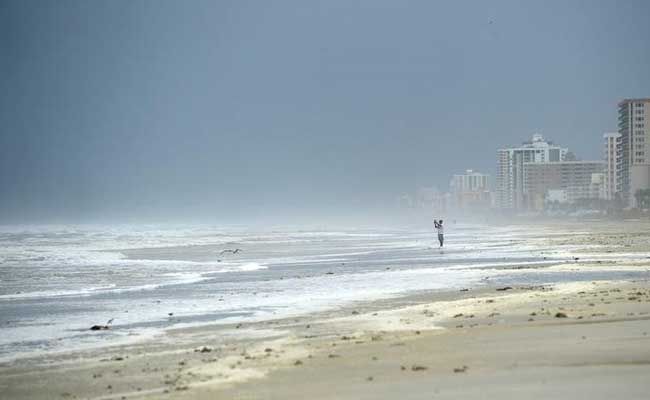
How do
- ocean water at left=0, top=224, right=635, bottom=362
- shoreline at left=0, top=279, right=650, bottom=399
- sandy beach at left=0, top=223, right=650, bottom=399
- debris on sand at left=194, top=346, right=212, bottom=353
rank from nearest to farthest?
1. sandy beach at left=0, top=223, right=650, bottom=399
2. shoreline at left=0, top=279, right=650, bottom=399
3. debris on sand at left=194, top=346, right=212, bottom=353
4. ocean water at left=0, top=224, right=635, bottom=362

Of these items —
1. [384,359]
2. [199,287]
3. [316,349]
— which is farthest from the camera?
[199,287]

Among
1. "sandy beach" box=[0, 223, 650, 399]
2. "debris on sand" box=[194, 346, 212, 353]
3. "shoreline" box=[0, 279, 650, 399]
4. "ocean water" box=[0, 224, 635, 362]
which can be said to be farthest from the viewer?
"ocean water" box=[0, 224, 635, 362]

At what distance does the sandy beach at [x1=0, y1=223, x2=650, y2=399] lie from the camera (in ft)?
33.7

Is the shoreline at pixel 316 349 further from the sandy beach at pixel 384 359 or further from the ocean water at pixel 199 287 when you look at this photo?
the ocean water at pixel 199 287

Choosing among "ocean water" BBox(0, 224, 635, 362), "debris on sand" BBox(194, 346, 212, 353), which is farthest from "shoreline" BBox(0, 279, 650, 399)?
"ocean water" BBox(0, 224, 635, 362)

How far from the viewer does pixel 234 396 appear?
10461 mm

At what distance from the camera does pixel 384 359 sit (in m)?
12.6

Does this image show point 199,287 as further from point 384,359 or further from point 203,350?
point 384,359

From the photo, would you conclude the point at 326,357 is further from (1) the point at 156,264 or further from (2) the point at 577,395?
(1) the point at 156,264

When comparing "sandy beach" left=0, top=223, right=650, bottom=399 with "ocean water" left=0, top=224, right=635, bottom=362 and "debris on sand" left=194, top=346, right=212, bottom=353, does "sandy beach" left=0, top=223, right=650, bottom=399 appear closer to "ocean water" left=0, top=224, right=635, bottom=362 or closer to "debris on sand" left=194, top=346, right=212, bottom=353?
"debris on sand" left=194, top=346, right=212, bottom=353

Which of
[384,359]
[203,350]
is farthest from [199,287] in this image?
[384,359]

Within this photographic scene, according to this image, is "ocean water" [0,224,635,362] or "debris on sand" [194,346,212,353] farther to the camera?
"ocean water" [0,224,635,362]

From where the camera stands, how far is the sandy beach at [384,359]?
10273 mm

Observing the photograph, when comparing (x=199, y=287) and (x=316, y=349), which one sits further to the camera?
(x=199, y=287)
